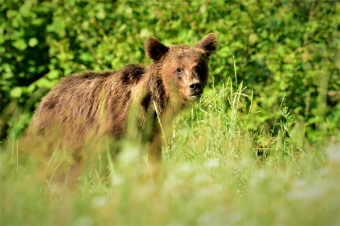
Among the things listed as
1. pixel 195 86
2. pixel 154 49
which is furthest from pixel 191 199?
pixel 154 49

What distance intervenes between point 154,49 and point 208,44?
599 mm

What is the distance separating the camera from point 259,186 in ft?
11.5

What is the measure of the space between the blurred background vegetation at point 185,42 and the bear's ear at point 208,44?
158 cm

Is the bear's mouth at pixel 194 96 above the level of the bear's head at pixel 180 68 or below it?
below

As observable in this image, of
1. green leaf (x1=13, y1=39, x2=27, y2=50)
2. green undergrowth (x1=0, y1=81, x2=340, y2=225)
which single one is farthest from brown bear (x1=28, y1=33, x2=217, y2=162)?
green leaf (x1=13, y1=39, x2=27, y2=50)

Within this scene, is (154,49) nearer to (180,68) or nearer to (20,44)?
(180,68)

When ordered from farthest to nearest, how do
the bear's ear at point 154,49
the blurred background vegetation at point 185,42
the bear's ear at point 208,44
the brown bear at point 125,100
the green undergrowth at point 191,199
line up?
the blurred background vegetation at point 185,42 → the bear's ear at point 208,44 → the bear's ear at point 154,49 → the brown bear at point 125,100 → the green undergrowth at point 191,199

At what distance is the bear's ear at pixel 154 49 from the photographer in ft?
21.0

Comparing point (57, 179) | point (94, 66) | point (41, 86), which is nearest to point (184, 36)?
point (94, 66)

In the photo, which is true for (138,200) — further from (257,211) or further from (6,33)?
(6,33)

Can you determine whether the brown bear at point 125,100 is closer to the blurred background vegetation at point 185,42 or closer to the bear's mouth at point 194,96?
the bear's mouth at point 194,96

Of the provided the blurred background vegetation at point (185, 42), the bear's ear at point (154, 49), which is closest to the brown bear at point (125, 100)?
the bear's ear at point (154, 49)

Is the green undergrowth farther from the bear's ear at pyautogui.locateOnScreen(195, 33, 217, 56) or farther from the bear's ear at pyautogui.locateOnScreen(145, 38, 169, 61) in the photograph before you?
the bear's ear at pyautogui.locateOnScreen(195, 33, 217, 56)

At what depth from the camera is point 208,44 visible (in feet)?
22.2
